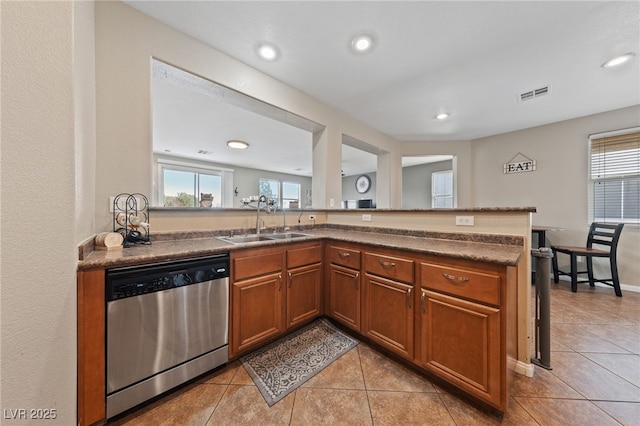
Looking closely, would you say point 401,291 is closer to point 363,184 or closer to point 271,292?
point 271,292

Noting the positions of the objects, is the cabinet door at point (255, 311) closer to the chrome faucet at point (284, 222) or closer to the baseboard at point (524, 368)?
the chrome faucet at point (284, 222)

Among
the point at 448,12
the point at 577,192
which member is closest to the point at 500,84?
the point at 448,12

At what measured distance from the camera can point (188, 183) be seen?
20.2ft

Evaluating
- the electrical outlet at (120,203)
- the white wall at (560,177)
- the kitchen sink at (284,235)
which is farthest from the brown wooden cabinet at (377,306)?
the white wall at (560,177)

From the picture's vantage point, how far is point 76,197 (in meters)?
0.99

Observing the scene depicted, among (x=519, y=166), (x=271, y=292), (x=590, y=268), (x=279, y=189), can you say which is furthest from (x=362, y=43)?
(x=279, y=189)

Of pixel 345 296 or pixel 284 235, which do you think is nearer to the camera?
pixel 345 296

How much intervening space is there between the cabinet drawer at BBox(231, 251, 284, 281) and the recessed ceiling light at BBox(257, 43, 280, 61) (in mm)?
1810

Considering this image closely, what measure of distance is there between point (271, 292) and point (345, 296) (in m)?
0.64

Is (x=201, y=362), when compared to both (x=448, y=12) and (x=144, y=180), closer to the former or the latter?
(x=144, y=180)

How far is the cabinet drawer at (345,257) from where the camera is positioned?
1814 millimetres

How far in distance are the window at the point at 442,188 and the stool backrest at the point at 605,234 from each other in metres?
3.02

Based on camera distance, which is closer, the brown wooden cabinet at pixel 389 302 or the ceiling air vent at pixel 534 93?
the brown wooden cabinet at pixel 389 302

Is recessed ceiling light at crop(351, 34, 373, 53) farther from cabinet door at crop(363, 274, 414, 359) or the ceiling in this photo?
cabinet door at crop(363, 274, 414, 359)
